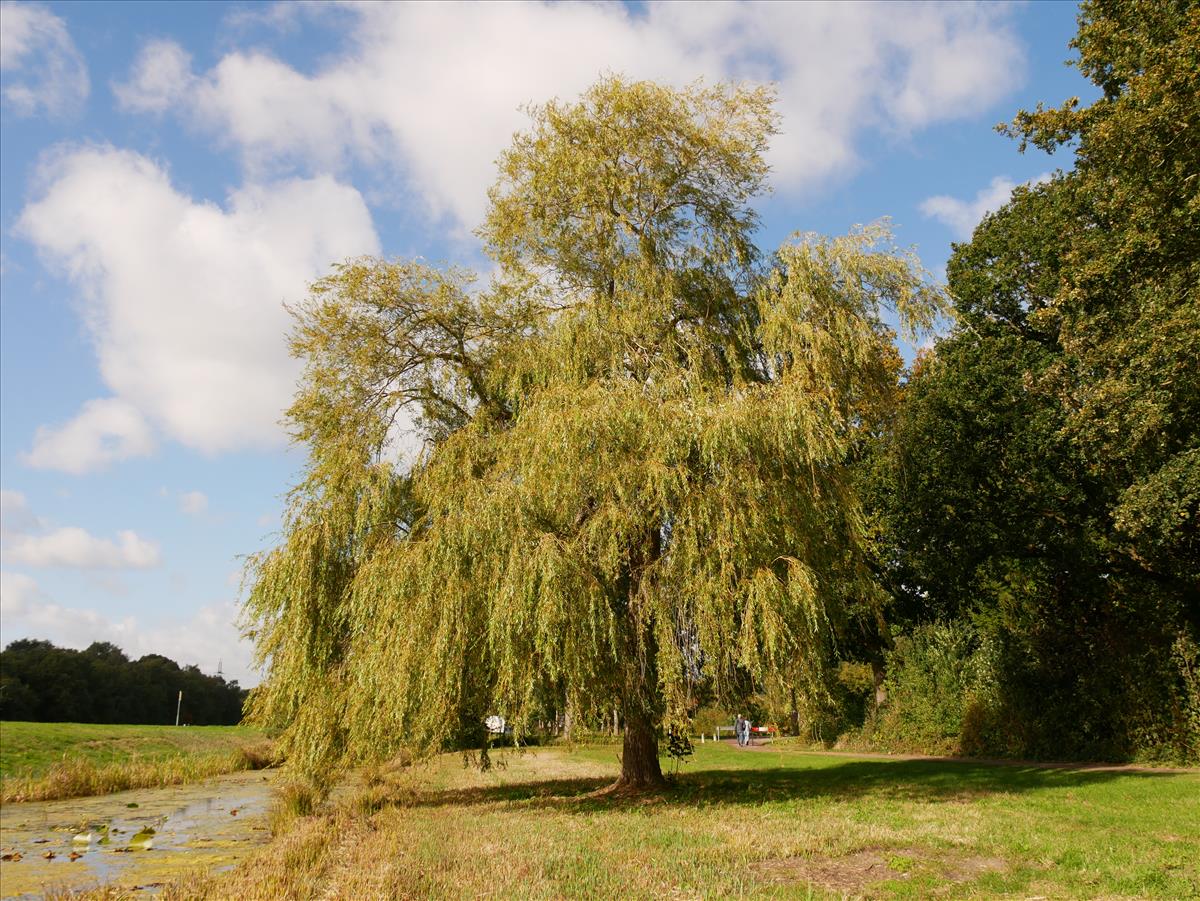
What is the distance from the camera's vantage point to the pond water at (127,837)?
9.43m

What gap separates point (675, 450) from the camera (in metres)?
12.0

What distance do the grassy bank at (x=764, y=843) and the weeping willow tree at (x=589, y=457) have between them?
5.02 feet

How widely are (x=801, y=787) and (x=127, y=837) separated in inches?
455

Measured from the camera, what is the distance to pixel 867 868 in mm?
7484

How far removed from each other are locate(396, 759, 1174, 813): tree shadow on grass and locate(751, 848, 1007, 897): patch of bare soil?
4590mm

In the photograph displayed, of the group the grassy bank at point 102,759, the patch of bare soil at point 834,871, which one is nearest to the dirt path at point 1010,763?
the patch of bare soil at point 834,871

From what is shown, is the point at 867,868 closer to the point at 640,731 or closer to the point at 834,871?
the point at 834,871

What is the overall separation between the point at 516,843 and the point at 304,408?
31.7ft

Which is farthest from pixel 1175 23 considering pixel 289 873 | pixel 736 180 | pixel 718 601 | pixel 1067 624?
pixel 289 873

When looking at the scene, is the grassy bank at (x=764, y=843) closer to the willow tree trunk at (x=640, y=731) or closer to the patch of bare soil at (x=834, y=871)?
the patch of bare soil at (x=834, y=871)

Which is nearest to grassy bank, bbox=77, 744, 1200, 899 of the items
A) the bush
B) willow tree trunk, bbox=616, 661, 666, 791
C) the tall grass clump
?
willow tree trunk, bbox=616, 661, 666, 791

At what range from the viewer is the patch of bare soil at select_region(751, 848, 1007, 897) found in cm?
695

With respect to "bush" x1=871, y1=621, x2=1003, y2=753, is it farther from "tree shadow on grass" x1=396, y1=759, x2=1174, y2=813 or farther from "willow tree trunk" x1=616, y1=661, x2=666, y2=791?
"willow tree trunk" x1=616, y1=661, x2=666, y2=791

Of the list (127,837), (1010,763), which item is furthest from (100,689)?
(1010,763)
